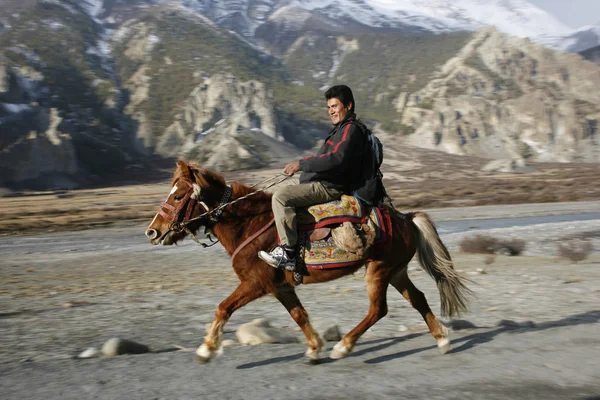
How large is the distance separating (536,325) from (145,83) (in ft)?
543

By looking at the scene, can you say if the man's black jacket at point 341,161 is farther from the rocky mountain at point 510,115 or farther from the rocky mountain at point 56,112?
the rocky mountain at point 510,115

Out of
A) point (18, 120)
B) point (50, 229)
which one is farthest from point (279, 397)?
point (18, 120)

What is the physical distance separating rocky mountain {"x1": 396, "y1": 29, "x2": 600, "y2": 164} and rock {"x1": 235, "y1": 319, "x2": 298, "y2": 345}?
13475 centimetres

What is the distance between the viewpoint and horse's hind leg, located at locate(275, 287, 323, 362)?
6711 mm

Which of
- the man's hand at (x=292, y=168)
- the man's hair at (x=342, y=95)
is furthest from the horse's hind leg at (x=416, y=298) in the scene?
the man's hair at (x=342, y=95)

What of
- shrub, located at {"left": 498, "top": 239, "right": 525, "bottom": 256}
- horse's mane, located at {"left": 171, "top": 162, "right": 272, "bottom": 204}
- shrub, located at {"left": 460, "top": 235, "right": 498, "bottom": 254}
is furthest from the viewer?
shrub, located at {"left": 460, "top": 235, "right": 498, "bottom": 254}

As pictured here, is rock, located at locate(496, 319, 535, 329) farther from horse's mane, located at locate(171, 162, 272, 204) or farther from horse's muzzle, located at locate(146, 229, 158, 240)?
horse's muzzle, located at locate(146, 229, 158, 240)

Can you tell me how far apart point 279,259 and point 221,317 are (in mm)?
863

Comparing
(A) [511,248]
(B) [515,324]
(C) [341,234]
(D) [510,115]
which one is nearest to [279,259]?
(C) [341,234]

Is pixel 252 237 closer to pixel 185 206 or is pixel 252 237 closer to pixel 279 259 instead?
pixel 279 259

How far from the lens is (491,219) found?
1356 inches

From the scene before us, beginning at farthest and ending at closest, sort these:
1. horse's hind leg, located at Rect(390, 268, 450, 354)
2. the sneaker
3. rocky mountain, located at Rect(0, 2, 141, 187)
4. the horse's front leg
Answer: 1. rocky mountain, located at Rect(0, 2, 141, 187)
2. horse's hind leg, located at Rect(390, 268, 450, 354)
3. the sneaker
4. the horse's front leg

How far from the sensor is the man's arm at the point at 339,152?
6547 millimetres

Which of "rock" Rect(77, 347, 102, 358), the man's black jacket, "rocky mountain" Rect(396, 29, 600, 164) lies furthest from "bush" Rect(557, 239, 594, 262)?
"rocky mountain" Rect(396, 29, 600, 164)
